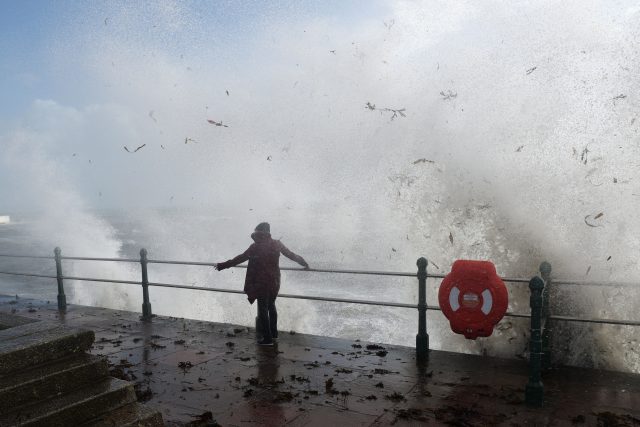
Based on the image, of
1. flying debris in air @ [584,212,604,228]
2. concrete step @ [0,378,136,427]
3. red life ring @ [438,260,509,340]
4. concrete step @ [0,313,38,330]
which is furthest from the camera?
flying debris in air @ [584,212,604,228]

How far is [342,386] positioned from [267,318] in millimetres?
1993

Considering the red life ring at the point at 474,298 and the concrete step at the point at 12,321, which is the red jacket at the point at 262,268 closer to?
the red life ring at the point at 474,298

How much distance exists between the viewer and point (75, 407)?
129 inches

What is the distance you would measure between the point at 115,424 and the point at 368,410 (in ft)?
7.19

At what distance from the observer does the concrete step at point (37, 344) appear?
10.6ft

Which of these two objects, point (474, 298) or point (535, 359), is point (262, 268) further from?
point (535, 359)

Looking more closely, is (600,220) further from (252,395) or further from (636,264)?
(252,395)

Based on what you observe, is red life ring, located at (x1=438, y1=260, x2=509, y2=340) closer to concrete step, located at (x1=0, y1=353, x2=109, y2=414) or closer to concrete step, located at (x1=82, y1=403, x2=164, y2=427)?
concrete step, located at (x1=82, y1=403, x2=164, y2=427)

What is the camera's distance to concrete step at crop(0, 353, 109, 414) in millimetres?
3129

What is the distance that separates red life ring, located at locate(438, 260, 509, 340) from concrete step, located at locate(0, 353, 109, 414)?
11.2 feet

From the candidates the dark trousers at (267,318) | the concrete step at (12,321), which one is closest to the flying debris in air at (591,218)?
the dark trousers at (267,318)

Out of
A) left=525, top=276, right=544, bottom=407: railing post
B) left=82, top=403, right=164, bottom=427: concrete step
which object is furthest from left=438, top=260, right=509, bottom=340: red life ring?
left=82, top=403, right=164, bottom=427: concrete step

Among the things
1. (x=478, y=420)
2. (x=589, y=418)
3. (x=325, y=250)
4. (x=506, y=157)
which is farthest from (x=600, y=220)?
(x=325, y=250)

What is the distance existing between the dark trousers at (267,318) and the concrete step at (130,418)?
9.84ft
